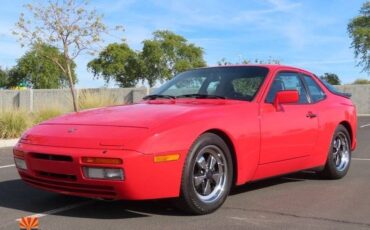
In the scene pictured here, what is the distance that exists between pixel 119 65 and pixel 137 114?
216 feet

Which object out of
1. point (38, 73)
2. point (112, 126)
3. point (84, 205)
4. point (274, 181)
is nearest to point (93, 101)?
point (274, 181)

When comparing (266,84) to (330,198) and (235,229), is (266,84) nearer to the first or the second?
(330,198)

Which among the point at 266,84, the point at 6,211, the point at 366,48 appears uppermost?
the point at 366,48

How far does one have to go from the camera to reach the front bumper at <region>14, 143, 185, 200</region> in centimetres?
461

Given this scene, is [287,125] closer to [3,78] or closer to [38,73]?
[38,73]

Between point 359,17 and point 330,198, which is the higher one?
point 359,17

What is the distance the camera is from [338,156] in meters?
7.44

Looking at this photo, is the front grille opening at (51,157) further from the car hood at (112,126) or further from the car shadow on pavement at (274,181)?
the car shadow on pavement at (274,181)

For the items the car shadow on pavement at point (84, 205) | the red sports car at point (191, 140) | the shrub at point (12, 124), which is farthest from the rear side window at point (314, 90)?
the shrub at point (12, 124)

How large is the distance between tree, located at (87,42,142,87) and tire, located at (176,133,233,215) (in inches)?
2591

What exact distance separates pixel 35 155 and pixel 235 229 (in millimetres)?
1932

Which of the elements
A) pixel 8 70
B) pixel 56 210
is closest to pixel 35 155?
pixel 56 210

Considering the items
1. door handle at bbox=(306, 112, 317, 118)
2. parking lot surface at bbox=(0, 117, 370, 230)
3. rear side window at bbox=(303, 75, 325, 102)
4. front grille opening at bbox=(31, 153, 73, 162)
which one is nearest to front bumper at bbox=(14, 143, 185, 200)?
front grille opening at bbox=(31, 153, 73, 162)

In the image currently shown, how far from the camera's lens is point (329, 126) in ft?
22.9
